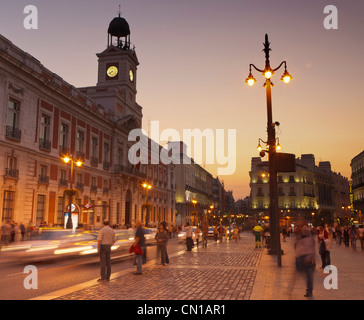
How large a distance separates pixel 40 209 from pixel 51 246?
1809 cm

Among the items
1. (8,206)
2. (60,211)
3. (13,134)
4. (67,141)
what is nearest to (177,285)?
(8,206)

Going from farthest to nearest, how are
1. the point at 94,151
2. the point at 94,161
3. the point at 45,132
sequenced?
the point at 94,151
the point at 94,161
the point at 45,132

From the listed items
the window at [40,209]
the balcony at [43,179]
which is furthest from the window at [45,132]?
the window at [40,209]

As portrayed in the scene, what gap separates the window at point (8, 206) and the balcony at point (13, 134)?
4.00 metres

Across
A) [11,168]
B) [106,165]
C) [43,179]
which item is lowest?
[43,179]

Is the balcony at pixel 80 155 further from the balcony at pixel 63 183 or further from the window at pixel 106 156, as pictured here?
the window at pixel 106 156

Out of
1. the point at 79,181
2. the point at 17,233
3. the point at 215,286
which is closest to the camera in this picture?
the point at 215,286

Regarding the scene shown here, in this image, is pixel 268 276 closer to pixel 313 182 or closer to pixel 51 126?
pixel 51 126

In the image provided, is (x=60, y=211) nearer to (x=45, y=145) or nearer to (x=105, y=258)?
(x=45, y=145)

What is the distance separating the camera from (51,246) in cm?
1516

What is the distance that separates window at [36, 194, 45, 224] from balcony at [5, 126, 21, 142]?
5.56m
